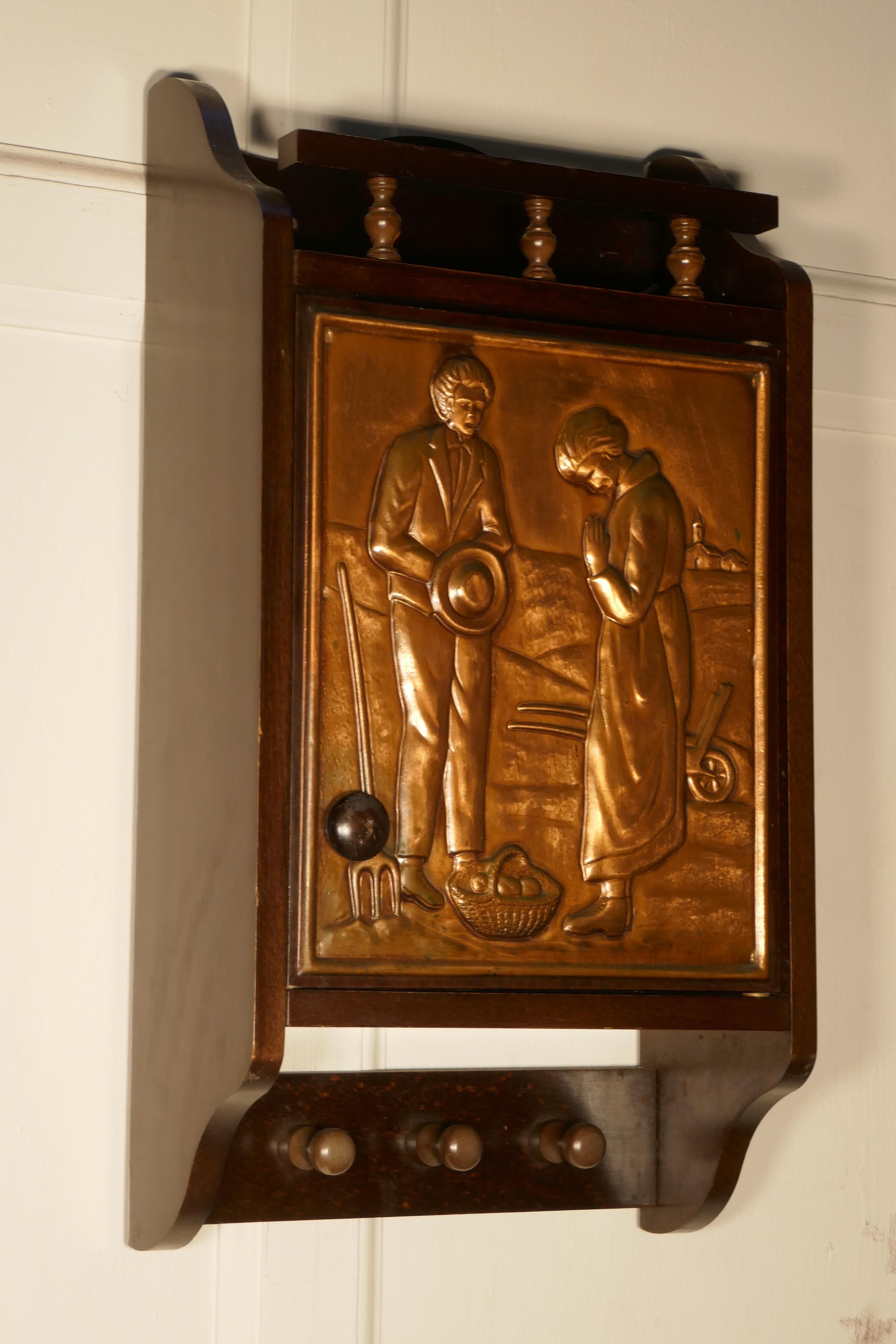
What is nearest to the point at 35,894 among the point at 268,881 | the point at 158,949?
the point at 158,949

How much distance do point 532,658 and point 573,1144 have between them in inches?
16.8

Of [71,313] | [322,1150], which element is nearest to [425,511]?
[71,313]

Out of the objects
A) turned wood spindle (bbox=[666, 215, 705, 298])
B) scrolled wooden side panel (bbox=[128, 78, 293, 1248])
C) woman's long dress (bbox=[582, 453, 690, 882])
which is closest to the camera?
scrolled wooden side panel (bbox=[128, 78, 293, 1248])

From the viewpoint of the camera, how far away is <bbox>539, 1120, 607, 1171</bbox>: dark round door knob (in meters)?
1.41

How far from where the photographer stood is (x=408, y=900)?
1.24m

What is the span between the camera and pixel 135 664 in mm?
1414

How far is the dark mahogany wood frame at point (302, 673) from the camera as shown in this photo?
1.21m

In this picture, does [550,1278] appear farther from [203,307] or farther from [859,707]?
[203,307]

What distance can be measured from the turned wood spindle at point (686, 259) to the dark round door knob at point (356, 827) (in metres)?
0.52

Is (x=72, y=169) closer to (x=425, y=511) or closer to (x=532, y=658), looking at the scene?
(x=425, y=511)

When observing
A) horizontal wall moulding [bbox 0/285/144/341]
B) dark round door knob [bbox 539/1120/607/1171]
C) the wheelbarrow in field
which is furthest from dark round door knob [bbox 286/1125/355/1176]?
horizontal wall moulding [bbox 0/285/144/341]

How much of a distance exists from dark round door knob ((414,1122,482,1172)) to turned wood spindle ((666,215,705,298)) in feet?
2.35

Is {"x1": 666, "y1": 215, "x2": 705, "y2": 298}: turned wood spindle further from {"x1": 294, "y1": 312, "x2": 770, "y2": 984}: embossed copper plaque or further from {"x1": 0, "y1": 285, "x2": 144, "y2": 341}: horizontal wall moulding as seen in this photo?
{"x1": 0, "y1": 285, "x2": 144, "y2": 341}: horizontal wall moulding

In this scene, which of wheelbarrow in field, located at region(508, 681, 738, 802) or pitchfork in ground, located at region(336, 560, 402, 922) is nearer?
pitchfork in ground, located at region(336, 560, 402, 922)
